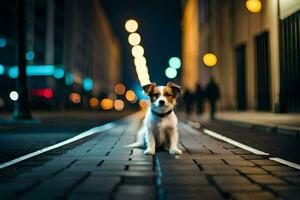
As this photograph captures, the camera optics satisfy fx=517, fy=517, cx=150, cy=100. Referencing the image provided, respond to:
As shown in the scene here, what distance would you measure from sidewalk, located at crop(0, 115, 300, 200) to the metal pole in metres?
13.0

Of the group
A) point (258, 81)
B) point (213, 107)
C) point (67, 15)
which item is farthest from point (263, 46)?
point (67, 15)

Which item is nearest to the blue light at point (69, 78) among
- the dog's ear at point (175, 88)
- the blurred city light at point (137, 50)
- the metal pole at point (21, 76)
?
the blurred city light at point (137, 50)

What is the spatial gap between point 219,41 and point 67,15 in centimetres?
4363

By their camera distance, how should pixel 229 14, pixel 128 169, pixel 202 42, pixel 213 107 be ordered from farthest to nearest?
pixel 202 42
pixel 229 14
pixel 213 107
pixel 128 169

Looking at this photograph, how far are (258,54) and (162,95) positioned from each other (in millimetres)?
26564

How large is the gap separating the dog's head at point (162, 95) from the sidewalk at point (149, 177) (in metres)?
0.77

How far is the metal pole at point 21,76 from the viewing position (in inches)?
832

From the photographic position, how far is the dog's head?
26.4 feet

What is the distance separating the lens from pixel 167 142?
8742 mm

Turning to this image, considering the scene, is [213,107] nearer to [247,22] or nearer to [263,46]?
[263,46]

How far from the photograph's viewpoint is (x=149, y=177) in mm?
5926

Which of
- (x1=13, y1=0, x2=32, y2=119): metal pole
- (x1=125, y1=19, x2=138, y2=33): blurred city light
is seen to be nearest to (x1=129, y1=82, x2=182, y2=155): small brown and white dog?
(x1=13, y1=0, x2=32, y2=119): metal pole

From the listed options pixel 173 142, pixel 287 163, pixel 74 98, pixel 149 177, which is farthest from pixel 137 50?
pixel 149 177

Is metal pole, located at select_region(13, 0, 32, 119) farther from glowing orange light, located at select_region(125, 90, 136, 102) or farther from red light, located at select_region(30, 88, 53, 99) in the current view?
glowing orange light, located at select_region(125, 90, 136, 102)
